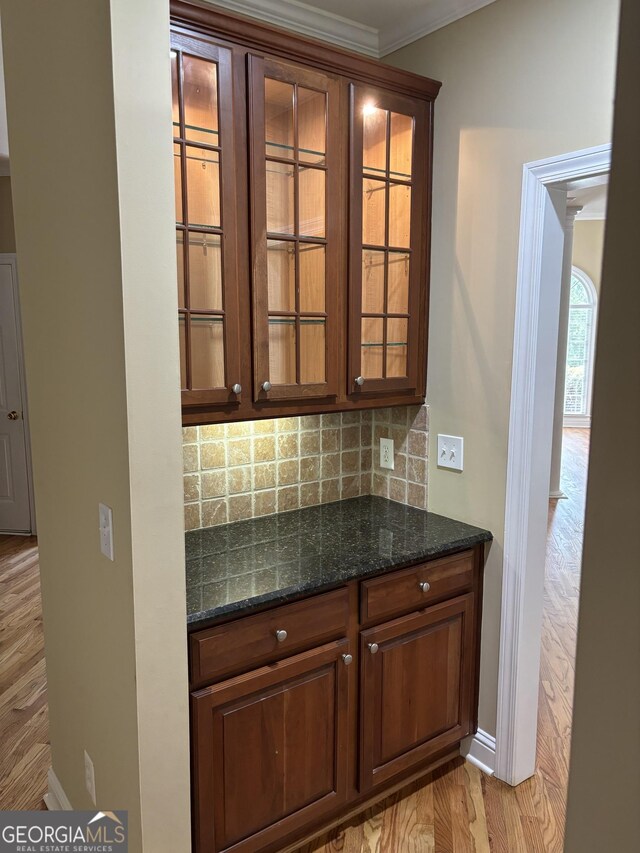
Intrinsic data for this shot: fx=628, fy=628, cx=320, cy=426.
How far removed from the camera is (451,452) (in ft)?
7.88

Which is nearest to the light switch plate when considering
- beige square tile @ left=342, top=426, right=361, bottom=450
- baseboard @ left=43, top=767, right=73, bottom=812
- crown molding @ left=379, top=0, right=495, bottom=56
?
beige square tile @ left=342, top=426, right=361, bottom=450

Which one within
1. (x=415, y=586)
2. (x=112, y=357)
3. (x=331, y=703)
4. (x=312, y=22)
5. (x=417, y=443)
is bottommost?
(x=331, y=703)

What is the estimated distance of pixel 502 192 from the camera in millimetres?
2137

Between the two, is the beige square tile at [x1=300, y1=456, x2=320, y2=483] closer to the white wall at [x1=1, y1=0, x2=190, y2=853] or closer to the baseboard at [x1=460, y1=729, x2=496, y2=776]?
the white wall at [x1=1, y1=0, x2=190, y2=853]

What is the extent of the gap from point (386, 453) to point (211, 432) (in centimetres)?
80

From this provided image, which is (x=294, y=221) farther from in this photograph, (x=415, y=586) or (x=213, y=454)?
(x=415, y=586)

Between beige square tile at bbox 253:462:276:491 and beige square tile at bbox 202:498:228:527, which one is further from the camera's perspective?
beige square tile at bbox 253:462:276:491

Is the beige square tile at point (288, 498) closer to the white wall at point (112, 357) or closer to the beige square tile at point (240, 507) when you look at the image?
the beige square tile at point (240, 507)

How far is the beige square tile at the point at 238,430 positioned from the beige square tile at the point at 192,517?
281 millimetres

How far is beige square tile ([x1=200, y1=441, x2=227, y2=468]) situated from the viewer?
2.22 metres

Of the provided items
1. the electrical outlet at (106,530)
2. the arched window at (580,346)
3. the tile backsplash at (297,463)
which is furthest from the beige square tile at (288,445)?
the arched window at (580,346)

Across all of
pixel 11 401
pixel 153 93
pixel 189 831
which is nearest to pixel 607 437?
pixel 153 93

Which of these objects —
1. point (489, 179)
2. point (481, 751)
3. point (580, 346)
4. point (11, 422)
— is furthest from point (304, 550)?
point (580, 346)

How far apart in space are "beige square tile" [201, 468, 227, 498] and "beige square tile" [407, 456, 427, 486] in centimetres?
76
